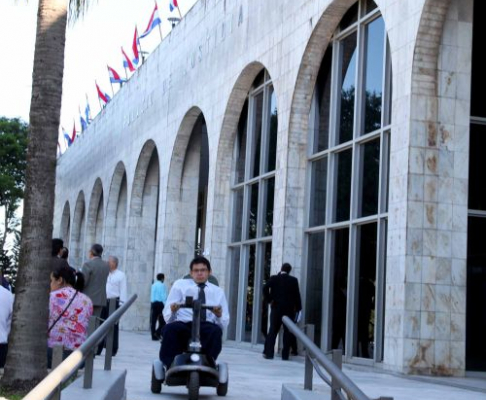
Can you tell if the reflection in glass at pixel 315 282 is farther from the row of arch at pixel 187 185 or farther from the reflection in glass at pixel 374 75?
the reflection in glass at pixel 374 75

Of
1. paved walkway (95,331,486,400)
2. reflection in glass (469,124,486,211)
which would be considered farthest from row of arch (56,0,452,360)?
paved walkway (95,331,486,400)

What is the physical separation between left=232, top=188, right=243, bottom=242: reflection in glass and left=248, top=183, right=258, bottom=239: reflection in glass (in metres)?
0.77

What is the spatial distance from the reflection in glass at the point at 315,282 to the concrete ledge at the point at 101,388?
8.26m

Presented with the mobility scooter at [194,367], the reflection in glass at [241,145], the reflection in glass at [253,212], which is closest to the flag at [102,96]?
the reflection in glass at [241,145]

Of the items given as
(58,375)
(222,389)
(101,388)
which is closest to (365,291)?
(222,389)

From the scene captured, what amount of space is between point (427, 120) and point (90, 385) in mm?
7318

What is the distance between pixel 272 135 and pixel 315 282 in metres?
4.07

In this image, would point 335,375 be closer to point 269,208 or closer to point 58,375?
point 58,375

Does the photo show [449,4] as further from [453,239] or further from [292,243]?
[292,243]

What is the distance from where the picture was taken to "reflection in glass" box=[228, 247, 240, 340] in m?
21.8

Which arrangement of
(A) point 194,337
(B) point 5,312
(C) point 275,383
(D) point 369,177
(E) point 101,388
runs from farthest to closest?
(D) point 369,177 < (C) point 275,383 < (B) point 5,312 < (A) point 194,337 < (E) point 101,388

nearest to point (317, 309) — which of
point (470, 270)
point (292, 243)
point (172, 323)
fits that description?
point (292, 243)

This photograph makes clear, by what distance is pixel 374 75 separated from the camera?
15711 mm

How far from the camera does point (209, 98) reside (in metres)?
24.0
